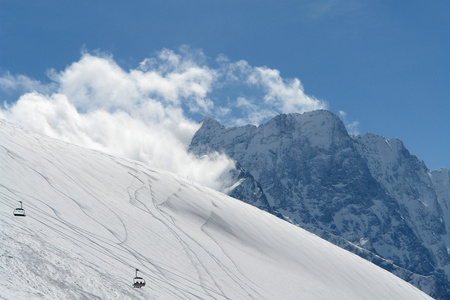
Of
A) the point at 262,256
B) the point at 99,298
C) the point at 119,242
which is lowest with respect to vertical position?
the point at 99,298

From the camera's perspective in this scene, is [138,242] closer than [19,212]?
No

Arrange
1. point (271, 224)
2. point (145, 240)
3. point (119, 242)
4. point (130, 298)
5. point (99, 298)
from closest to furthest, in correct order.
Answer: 1. point (99, 298)
2. point (130, 298)
3. point (119, 242)
4. point (145, 240)
5. point (271, 224)

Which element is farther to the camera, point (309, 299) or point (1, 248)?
point (309, 299)

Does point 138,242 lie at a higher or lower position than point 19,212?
higher

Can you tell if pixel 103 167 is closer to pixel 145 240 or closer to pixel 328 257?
pixel 145 240

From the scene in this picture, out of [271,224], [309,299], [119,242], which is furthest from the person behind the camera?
[271,224]

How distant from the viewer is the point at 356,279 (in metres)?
57.4

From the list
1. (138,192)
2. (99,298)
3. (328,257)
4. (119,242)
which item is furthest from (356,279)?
(99,298)

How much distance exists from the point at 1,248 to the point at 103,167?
3359cm

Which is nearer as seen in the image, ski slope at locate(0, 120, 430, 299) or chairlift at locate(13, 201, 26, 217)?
ski slope at locate(0, 120, 430, 299)

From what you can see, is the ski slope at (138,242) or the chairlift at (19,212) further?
the chairlift at (19,212)

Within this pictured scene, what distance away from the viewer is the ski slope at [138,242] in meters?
27.9

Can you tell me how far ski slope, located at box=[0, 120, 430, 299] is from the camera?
27.9 m

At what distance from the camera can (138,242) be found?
40656mm
